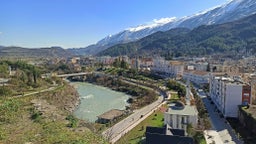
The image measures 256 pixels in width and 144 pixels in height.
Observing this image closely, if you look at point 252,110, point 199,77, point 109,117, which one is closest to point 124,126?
point 109,117

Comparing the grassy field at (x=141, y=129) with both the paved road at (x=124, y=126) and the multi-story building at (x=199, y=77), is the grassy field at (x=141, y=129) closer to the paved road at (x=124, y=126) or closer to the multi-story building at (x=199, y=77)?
the paved road at (x=124, y=126)

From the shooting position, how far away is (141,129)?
14992 mm

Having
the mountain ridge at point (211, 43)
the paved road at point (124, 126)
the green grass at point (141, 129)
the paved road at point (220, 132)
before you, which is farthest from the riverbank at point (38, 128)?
the mountain ridge at point (211, 43)

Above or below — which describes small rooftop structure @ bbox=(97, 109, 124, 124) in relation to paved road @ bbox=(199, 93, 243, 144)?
above

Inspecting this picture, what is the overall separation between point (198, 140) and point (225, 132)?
3.19 meters

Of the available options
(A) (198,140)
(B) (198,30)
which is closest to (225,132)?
(A) (198,140)

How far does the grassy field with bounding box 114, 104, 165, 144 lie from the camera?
12946mm

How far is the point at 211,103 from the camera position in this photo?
75.4ft

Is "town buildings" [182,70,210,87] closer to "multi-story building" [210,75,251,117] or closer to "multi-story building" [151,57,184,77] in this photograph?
"multi-story building" [151,57,184,77]

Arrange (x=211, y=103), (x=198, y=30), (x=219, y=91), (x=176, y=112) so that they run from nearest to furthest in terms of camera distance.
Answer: (x=176, y=112) → (x=219, y=91) → (x=211, y=103) → (x=198, y=30)

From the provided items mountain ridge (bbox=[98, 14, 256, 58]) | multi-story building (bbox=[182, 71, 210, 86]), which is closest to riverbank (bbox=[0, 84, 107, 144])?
multi-story building (bbox=[182, 71, 210, 86])

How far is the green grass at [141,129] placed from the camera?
13.0m

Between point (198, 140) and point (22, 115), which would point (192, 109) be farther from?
point (22, 115)

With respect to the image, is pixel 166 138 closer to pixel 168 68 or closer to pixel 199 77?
pixel 199 77
